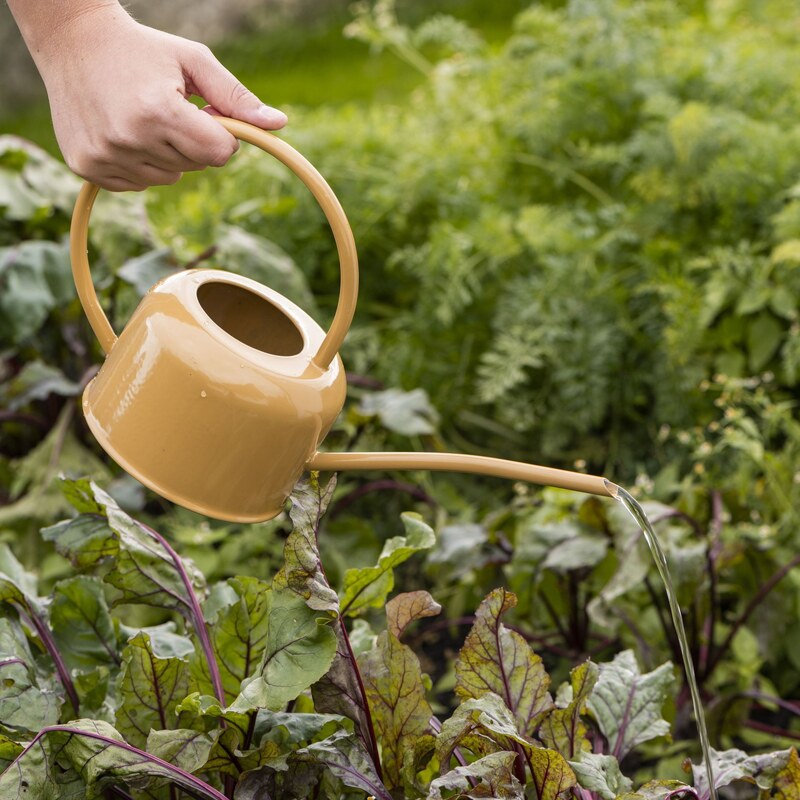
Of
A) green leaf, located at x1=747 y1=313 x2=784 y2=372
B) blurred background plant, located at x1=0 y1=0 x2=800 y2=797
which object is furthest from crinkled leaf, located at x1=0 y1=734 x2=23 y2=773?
green leaf, located at x1=747 y1=313 x2=784 y2=372

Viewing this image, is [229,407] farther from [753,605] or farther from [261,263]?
[261,263]

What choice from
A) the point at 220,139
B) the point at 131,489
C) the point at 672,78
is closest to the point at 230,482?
the point at 220,139

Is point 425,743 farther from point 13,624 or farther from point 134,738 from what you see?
point 13,624

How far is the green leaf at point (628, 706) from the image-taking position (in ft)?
4.74

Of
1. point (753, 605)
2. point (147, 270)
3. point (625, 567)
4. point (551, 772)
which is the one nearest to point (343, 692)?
point (551, 772)

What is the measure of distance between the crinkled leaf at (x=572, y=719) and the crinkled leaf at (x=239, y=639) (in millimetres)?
381

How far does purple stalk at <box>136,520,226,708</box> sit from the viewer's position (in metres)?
1.39

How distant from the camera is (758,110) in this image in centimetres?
326

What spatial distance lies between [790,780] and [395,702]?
1.65ft

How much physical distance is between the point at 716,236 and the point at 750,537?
40.5 inches

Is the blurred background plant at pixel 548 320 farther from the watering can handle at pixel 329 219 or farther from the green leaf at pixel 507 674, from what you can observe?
the watering can handle at pixel 329 219

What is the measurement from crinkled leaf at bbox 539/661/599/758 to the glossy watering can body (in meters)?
0.43

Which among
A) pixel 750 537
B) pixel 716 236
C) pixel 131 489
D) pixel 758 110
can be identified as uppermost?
pixel 758 110

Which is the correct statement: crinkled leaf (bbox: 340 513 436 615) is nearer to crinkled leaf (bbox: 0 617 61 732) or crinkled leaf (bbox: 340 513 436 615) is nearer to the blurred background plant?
crinkled leaf (bbox: 0 617 61 732)
